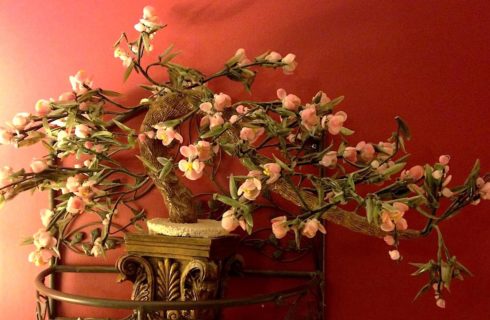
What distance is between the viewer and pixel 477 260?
937 mm

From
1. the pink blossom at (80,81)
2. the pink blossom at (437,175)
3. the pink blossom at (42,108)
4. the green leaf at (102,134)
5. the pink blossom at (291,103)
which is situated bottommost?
the pink blossom at (437,175)

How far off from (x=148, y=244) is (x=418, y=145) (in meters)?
0.59

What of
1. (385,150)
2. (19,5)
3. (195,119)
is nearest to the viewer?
(385,150)

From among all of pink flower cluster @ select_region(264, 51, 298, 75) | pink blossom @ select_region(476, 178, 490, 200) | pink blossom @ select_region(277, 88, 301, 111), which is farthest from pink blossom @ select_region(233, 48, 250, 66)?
pink blossom @ select_region(476, 178, 490, 200)

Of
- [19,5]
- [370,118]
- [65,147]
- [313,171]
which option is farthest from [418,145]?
[19,5]

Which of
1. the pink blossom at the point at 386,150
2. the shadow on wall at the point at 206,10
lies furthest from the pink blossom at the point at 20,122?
the pink blossom at the point at 386,150

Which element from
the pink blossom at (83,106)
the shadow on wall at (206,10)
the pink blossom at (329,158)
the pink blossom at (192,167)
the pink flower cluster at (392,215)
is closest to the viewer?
the pink flower cluster at (392,215)

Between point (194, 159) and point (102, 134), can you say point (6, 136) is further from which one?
point (194, 159)

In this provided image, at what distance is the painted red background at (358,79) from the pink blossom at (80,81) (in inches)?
8.6

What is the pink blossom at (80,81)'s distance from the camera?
0.91 m

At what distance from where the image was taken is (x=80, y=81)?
91 cm

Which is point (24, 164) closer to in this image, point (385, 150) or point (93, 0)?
point (93, 0)

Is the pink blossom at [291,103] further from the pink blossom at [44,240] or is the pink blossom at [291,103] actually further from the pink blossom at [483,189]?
the pink blossom at [44,240]

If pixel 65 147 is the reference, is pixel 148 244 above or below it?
below
